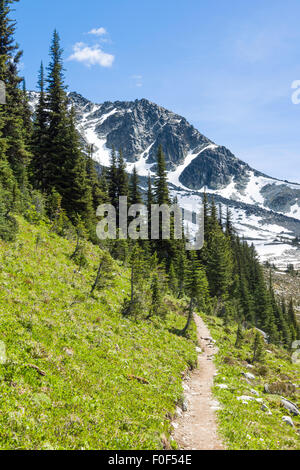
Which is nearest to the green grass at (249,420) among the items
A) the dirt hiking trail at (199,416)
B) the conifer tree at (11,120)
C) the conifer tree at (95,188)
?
the dirt hiking trail at (199,416)

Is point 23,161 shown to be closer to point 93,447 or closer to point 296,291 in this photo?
point 93,447

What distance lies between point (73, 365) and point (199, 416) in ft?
19.5

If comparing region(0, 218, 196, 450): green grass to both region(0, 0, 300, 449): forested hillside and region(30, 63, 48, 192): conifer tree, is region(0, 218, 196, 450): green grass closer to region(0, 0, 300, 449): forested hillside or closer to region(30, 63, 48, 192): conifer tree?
region(0, 0, 300, 449): forested hillside

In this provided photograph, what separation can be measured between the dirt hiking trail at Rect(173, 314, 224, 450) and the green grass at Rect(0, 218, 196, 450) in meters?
0.65

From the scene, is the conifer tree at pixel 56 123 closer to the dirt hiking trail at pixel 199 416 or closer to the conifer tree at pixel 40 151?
the conifer tree at pixel 40 151

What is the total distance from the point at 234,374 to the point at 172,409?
9.11 meters

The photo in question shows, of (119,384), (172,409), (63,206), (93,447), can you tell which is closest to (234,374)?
(172,409)

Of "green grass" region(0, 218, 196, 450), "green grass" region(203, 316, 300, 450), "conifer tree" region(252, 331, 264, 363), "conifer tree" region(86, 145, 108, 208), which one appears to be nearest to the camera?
"green grass" region(0, 218, 196, 450)

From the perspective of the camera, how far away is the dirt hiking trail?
363 inches

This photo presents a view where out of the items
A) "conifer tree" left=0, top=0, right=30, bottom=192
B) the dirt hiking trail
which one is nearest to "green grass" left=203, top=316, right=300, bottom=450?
the dirt hiking trail

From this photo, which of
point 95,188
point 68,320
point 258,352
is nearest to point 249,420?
point 68,320
